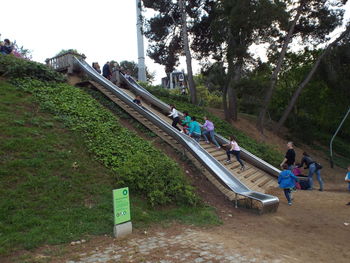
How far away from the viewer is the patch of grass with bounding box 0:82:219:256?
5010mm

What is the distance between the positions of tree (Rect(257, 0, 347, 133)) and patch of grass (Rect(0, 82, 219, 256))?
1525 centimetres

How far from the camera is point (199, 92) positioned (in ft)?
151

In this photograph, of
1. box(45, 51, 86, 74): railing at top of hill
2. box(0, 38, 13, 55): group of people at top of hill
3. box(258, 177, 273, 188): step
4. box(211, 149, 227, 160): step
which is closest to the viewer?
box(258, 177, 273, 188): step

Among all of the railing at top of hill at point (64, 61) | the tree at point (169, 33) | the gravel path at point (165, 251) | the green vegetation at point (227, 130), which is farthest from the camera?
the tree at point (169, 33)

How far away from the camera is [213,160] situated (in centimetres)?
1026

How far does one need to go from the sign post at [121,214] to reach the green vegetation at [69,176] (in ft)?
0.99

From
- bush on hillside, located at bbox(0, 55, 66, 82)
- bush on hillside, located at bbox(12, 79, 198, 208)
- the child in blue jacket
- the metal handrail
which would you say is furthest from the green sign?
the metal handrail

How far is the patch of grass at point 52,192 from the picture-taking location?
197 inches

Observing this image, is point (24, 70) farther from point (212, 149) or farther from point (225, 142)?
point (225, 142)

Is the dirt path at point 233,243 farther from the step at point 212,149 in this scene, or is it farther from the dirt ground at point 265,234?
the step at point 212,149

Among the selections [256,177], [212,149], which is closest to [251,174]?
[256,177]

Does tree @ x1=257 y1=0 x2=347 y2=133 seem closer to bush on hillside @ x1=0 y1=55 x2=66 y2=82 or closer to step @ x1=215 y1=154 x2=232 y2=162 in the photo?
step @ x1=215 y1=154 x2=232 y2=162

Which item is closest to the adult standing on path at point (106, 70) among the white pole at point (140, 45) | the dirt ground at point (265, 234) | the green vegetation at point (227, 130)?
the green vegetation at point (227, 130)

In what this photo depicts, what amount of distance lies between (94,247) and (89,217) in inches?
38.6
